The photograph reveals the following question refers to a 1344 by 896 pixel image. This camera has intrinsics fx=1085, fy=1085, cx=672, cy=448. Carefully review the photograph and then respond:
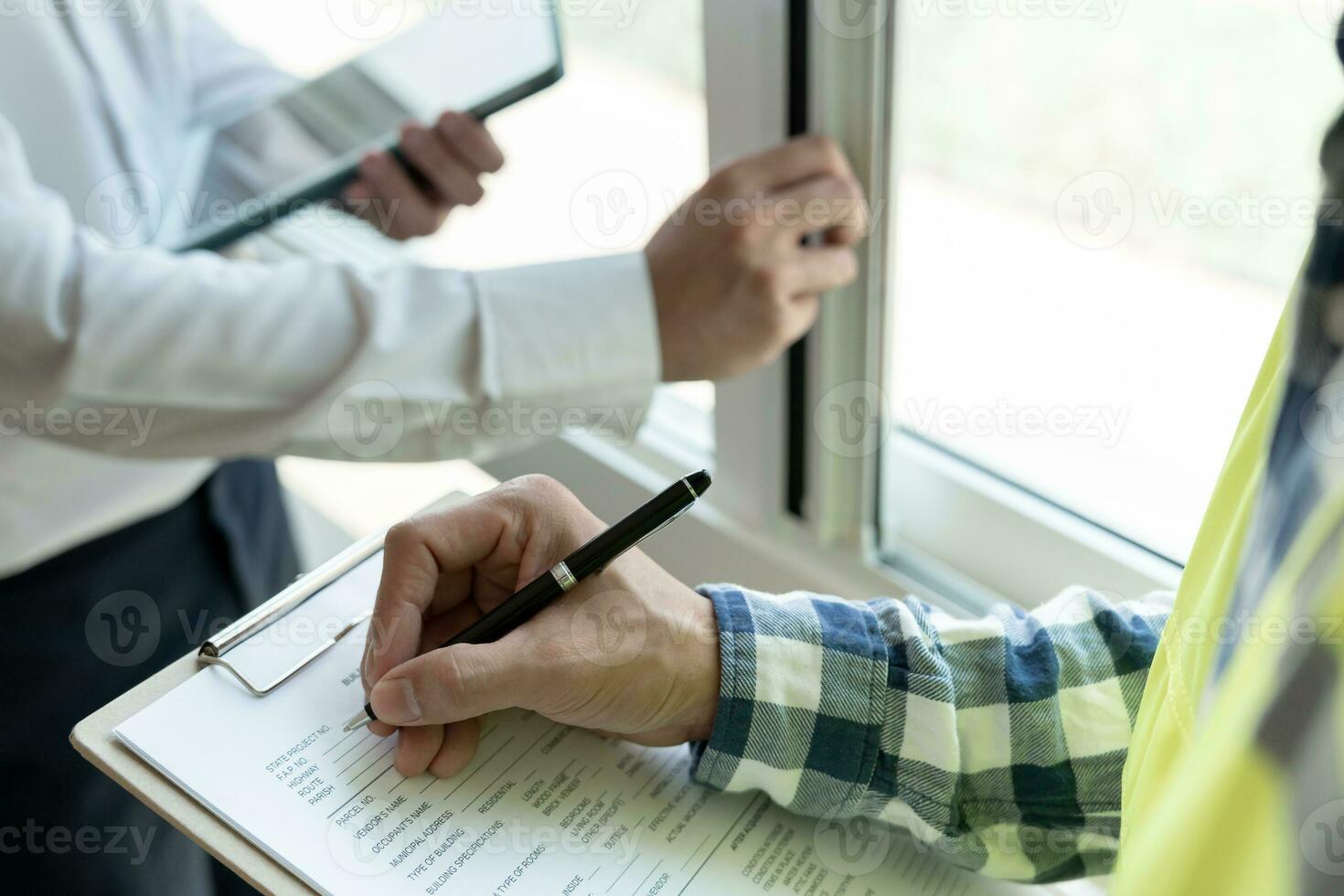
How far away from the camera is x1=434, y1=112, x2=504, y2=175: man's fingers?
0.68m

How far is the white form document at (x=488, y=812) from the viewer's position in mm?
356

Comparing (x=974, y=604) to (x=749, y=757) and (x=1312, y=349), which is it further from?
(x=1312, y=349)

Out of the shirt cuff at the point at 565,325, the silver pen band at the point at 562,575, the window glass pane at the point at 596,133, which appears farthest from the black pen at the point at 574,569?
the window glass pane at the point at 596,133

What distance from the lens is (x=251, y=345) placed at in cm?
55

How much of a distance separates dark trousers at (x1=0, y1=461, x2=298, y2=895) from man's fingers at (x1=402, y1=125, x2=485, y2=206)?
0.26 meters

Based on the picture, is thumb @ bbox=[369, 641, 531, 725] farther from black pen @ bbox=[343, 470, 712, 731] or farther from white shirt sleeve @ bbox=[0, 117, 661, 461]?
white shirt sleeve @ bbox=[0, 117, 661, 461]

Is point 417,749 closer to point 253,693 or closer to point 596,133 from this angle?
point 253,693

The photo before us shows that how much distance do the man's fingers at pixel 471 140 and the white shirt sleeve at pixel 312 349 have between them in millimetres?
141

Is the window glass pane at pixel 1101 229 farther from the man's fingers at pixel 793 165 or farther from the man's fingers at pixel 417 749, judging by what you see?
the man's fingers at pixel 417 749

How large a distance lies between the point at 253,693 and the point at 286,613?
0.05 metres

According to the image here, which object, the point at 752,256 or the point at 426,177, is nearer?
the point at 752,256

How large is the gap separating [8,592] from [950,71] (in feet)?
2.00

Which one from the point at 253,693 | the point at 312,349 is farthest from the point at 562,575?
the point at 312,349

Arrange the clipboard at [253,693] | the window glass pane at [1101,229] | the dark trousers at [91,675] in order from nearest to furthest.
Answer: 1. the clipboard at [253,693]
2. the window glass pane at [1101,229]
3. the dark trousers at [91,675]
